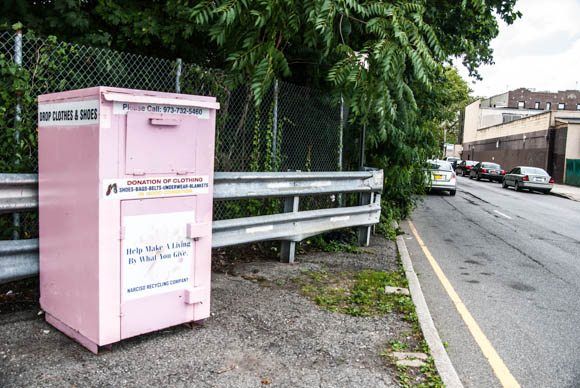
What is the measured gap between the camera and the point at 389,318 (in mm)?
5016

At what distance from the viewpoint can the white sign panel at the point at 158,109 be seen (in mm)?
3668

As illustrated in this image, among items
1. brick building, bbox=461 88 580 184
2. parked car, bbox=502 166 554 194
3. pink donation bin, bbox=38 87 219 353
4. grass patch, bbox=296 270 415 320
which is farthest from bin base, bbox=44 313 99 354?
brick building, bbox=461 88 580 184

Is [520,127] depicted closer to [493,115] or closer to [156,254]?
[493,115]

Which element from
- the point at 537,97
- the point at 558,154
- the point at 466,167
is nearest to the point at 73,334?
the point at 558,154

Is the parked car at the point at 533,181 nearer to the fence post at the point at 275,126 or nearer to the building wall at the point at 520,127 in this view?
the building wall at the point at 520,127

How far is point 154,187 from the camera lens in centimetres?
390

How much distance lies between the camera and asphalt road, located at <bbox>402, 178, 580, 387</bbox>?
4375 millimetres

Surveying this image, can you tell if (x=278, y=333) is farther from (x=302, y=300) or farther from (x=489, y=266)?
(x=489, y=266)

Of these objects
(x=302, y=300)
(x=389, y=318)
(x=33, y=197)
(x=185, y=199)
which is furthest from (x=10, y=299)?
(x=389, y=318)

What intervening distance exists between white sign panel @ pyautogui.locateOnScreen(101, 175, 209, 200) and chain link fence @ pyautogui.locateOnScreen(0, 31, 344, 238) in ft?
5.38

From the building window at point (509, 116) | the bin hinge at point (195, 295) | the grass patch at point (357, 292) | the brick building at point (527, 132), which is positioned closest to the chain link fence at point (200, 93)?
the grass patch at point (357, 292)

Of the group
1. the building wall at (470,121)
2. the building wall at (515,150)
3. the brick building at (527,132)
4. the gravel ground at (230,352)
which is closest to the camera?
the gravel ground at (230,352)

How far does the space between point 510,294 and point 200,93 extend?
471cm

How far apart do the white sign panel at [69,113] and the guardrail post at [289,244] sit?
10.8 ft
